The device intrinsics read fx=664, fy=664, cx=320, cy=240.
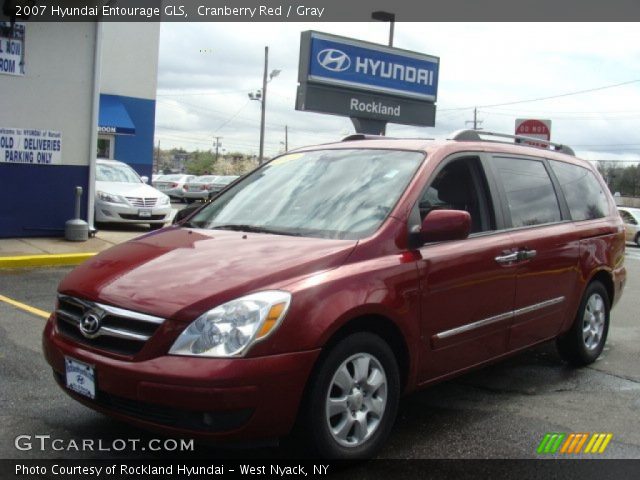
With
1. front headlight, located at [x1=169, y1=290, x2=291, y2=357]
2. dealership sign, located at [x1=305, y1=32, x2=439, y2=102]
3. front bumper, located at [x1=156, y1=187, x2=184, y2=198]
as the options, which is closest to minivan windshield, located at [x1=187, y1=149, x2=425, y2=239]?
front headlight, located at [x1=169, y1=290, x2=291, y2=357]

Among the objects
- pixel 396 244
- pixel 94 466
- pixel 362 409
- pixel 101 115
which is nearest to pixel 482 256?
pixel 396 244

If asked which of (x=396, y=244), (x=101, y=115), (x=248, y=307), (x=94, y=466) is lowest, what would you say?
(x=94, y=466)

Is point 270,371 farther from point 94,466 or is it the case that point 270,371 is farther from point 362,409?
point 94,466

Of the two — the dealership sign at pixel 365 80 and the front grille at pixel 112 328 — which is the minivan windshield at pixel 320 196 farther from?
the dealership sign at pixel 365 80

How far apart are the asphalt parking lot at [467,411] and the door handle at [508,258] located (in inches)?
38.5

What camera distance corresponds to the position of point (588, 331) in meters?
5.44

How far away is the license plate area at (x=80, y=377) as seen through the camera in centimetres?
314

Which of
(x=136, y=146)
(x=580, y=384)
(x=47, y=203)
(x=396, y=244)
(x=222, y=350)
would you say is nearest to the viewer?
(x=222, y=350)

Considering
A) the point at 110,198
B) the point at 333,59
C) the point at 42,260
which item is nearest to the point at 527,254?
the point at 42,260

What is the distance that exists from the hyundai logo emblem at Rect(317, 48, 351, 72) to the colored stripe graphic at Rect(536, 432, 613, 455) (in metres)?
13.8

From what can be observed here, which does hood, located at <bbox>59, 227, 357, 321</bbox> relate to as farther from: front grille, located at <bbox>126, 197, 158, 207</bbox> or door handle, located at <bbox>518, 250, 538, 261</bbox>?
front grille, located at <bbox>126, 197, 158, 207</bbox>

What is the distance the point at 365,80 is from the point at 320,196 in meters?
14.0

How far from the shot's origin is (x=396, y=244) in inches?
143

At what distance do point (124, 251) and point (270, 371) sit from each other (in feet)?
4.31
